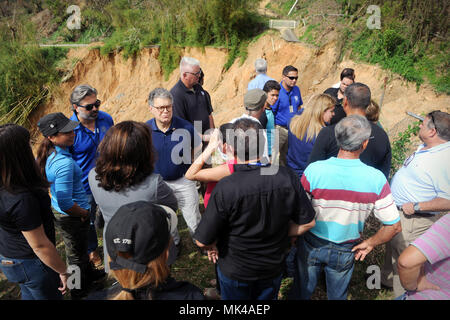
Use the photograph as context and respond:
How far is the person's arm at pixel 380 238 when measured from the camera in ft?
7.11

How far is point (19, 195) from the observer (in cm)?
182

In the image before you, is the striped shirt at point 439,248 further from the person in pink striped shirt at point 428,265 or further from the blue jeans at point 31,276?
the blue jeans at point 31,276

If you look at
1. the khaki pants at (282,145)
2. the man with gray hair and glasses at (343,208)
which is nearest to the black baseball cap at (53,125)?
the man with gray hair and glasses at (343,208)

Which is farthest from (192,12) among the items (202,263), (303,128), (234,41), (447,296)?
(447,296)

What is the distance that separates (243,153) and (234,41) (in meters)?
9.64

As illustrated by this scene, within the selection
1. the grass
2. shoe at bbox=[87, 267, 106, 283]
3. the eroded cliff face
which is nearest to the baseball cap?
the grass

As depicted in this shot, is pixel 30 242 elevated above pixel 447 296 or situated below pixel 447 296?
above

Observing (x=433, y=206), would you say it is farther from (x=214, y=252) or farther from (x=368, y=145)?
(x=214, y=252)

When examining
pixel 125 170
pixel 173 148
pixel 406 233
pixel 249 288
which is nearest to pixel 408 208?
pixel 406 233

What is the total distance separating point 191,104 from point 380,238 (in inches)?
116

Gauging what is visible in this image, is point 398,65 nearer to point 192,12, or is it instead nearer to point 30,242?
point 192,12

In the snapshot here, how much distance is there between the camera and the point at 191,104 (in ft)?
13.3

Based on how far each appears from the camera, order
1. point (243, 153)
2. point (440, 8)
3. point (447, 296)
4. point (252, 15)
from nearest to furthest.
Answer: point (447, 296)
point (243, 153)
point (440, 8)
point (252, 15)

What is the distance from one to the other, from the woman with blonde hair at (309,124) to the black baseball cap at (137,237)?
2273mm
